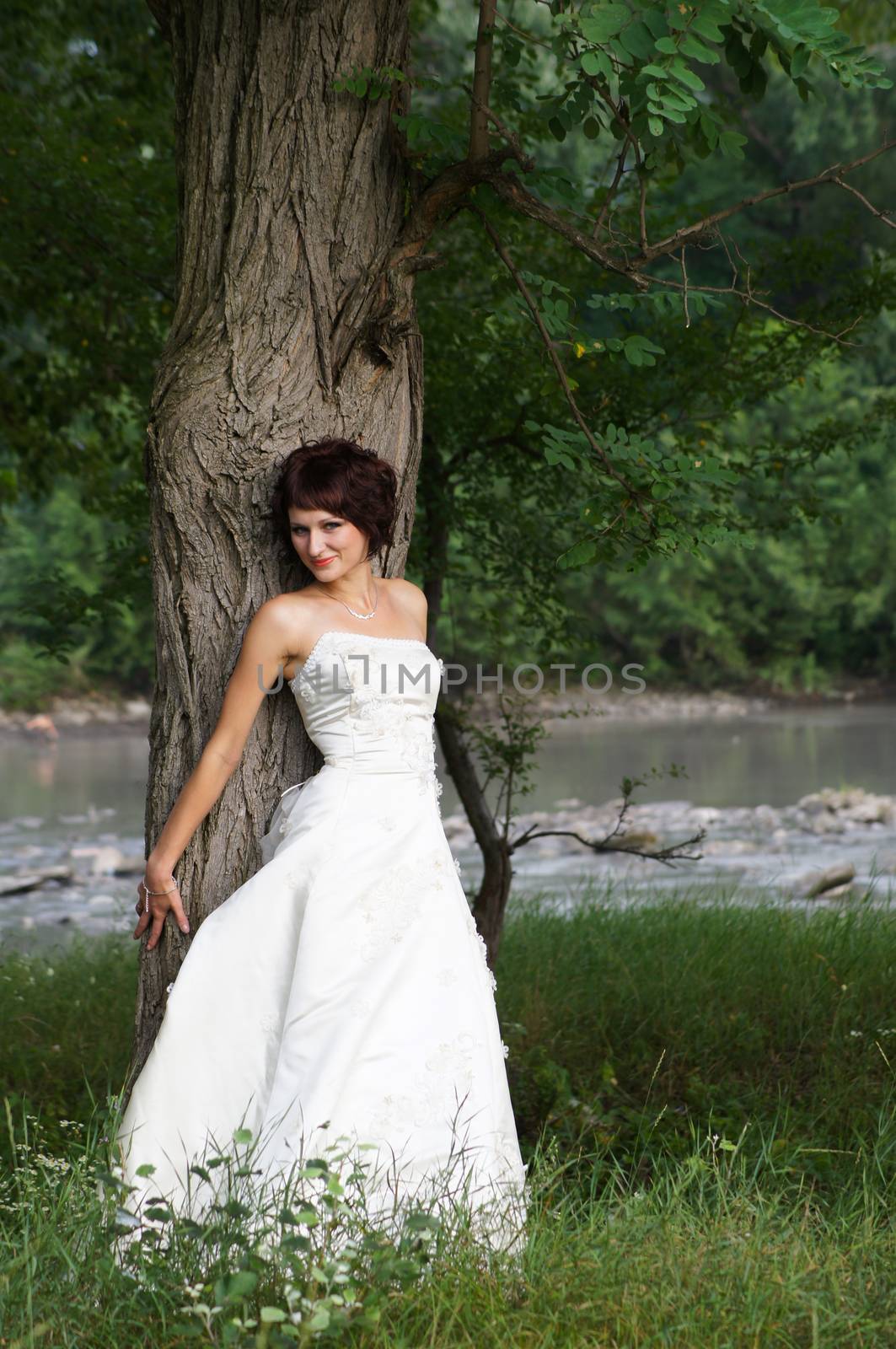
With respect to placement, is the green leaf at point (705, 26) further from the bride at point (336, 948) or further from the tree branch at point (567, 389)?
the bride at point (336, 948)

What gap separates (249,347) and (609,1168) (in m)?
2.36

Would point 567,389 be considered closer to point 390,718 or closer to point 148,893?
point 390,718

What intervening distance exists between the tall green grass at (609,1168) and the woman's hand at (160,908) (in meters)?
0.48

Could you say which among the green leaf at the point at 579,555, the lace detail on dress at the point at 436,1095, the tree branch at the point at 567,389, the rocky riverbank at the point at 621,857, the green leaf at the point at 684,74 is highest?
the green leaf at the point at 684,74

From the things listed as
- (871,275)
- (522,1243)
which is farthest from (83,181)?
(522,1243)

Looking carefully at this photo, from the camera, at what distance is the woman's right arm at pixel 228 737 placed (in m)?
2.77

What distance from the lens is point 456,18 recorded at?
21.3m

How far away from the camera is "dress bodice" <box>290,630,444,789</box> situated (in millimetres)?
2834

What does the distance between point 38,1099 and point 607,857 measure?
704 centimetres

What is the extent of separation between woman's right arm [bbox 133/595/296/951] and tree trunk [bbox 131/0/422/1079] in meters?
0.07

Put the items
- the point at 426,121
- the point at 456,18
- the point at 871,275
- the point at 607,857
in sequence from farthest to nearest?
the point at 456,18 < the point at 607,857 < the point at 871,275 < the point at 426,121

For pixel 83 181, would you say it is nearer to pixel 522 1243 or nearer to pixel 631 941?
pixel 631 941

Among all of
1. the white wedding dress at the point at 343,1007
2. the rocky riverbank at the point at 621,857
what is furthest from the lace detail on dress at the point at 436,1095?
the rocky riverbank at the point at 621,857

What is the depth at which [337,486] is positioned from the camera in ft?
9.23
